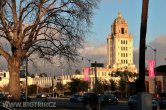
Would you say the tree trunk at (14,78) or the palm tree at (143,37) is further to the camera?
the tree trunk at (14,78)

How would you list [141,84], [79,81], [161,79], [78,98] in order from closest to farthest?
1. [141,84]
2. [78,98]
3. [161,79]
4. [79,81]

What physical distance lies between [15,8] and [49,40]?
4.19 meters

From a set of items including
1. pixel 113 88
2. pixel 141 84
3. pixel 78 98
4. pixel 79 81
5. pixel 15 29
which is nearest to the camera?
pixel 141 84

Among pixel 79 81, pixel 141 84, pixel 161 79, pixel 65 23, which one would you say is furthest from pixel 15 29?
pixel 79 81

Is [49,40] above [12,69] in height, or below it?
above

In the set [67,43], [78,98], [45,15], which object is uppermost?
[45,15]

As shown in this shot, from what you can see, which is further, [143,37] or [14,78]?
[14,78]

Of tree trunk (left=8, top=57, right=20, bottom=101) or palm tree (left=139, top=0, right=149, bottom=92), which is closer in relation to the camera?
palm tree (left=139, top=0, right=149, bottom=92)

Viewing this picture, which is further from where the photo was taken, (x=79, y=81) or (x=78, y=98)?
(x=79, y=81)

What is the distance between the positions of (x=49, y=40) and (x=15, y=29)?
3262mm

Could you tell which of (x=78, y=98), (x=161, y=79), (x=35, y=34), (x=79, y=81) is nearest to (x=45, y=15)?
(x=35, y=34)

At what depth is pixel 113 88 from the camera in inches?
5517

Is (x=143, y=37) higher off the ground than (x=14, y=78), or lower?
higher

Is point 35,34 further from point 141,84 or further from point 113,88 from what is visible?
point 113,88
